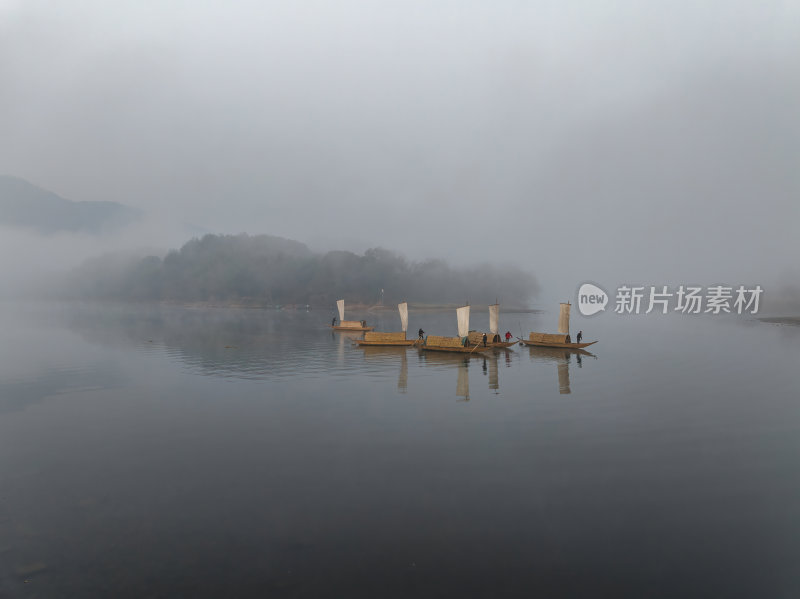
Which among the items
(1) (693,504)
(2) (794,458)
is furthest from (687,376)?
(1) (693,504)

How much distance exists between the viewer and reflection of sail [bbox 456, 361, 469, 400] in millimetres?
39347

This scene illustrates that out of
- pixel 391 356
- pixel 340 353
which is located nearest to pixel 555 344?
pixel 391 356

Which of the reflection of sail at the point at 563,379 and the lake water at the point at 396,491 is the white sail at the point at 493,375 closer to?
the lake water at the point at 396,491

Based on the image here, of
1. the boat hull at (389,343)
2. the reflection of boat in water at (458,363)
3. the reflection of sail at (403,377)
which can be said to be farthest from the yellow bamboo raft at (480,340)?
the reflection of sail at (403,377)

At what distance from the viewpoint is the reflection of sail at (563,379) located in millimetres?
40688

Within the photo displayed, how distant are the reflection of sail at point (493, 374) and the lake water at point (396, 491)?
6.26ft

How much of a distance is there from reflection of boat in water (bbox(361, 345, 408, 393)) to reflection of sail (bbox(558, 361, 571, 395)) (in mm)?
13862

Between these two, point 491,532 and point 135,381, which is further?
point 135,381

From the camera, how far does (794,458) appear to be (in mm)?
24188

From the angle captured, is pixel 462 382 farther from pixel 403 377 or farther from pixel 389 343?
pixel 389 343

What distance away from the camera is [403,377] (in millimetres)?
A: 47250

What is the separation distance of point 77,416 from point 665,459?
3587 cm

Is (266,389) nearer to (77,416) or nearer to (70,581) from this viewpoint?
(77,416)

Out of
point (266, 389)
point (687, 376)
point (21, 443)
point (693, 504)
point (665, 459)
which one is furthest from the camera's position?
point (687, 376)
